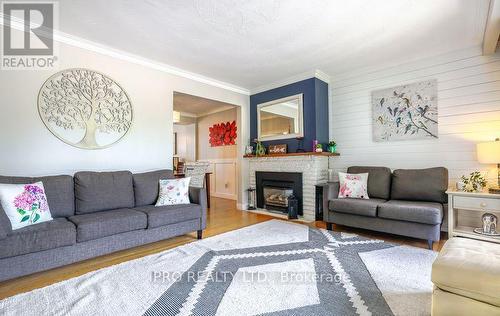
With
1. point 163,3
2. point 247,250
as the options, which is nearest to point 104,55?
point 163,3

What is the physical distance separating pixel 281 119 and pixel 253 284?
10.7 ft

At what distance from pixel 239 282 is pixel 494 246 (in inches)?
68.0

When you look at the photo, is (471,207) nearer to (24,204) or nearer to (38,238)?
(38,238)

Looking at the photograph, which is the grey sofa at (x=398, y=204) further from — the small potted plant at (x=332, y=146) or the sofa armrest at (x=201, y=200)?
the sofa armrest at (x=201, y=200)

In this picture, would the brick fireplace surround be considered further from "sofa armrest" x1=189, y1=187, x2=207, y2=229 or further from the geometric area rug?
"sofa armrest" x1=189, y1=187, x2=207, y2=229

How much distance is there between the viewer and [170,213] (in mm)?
2729

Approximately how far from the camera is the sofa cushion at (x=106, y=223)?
2168 mm

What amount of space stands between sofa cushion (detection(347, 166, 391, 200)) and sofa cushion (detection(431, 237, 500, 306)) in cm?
195

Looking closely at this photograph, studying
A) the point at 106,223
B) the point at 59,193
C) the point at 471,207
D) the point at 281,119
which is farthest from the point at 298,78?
the point at 59,193

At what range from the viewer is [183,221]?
287 centimetres

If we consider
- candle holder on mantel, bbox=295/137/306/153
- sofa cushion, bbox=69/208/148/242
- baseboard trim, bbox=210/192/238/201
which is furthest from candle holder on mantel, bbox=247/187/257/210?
sofa cushion, bbox=69/208/148/242

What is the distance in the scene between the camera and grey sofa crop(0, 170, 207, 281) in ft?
6.19

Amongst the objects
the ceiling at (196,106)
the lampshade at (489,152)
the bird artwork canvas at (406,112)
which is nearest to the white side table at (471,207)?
the lampshade at (489,152)

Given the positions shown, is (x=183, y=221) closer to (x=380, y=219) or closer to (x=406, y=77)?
Answer: (x=380, y=219)
